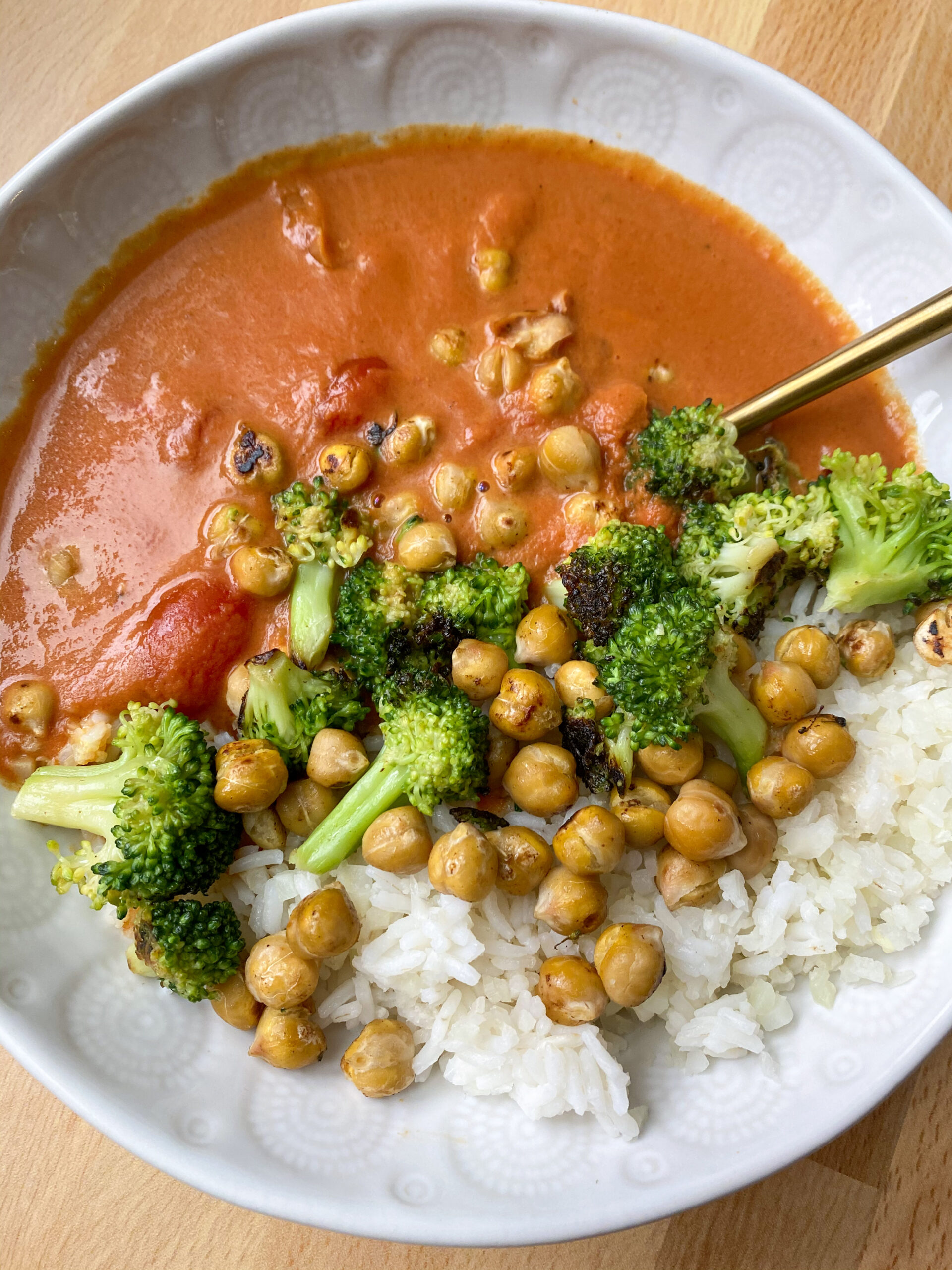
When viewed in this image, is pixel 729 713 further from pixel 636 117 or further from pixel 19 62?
pixel 19 62

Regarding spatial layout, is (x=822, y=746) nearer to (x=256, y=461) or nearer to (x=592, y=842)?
(x=592, y=842)

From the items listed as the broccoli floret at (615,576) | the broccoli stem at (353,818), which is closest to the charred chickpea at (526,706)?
the broccoli floret at (615,576)

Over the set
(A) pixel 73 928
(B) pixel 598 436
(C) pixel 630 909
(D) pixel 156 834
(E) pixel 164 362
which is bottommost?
(A) pixel 73 928

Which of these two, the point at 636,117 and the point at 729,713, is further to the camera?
the point at 636,117

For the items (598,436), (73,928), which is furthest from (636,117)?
(73,928)

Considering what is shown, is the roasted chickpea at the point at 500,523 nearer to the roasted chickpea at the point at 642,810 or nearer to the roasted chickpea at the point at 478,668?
the roasted chickpea at the point at 478,668

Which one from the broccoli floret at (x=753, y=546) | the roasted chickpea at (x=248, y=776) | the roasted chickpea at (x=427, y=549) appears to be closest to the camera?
the roasted chickpea at (x=248, y=776)
